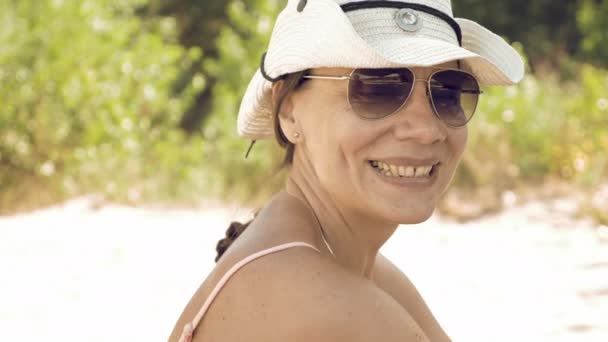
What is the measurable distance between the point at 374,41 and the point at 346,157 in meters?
0.24

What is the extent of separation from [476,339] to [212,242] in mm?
2559

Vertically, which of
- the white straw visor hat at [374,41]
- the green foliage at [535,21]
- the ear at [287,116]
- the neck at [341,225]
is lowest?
the green foliage at [535,21]

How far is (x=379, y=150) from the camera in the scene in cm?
192

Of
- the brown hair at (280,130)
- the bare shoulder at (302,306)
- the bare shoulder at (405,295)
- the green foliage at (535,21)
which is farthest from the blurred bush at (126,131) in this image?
the bare shoulder at (302,306)

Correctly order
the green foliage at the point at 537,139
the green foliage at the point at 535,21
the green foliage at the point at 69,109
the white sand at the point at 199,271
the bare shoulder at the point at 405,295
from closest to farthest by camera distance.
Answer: the bare shoulder at the point at 405,295 → the white sand at the point at 199,271 → the green foliage at the point at 537,139 → the green foliage at the point at 69,109 → the green foliage at the point at 535,21

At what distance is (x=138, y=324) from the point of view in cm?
524

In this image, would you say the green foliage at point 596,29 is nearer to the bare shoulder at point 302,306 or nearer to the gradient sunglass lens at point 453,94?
the gradient sunglass lens at point 453,94

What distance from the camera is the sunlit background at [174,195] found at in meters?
5.50

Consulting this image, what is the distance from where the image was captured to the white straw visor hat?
182 centimetres

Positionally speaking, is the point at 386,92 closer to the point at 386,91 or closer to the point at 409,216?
the point at 386,91

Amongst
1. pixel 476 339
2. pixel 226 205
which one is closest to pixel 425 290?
pixel 476 339

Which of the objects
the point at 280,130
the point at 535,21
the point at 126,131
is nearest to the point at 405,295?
the point at 280,130

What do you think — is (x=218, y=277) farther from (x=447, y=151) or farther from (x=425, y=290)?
→ (x=425, y=290)

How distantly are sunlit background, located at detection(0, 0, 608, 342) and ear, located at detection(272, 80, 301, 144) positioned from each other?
3124 millimetres
